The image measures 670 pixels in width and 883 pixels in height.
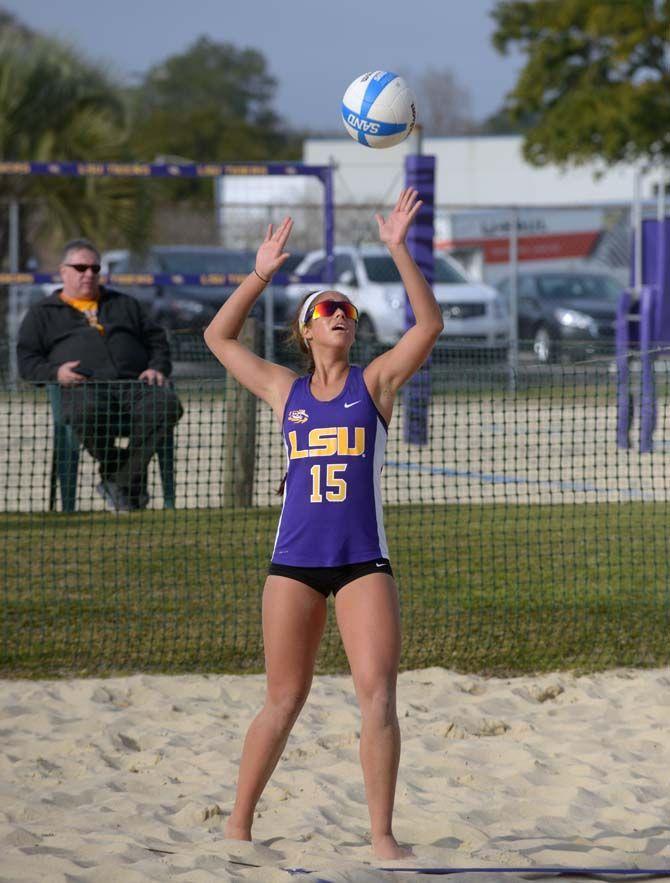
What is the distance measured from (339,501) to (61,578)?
445cm

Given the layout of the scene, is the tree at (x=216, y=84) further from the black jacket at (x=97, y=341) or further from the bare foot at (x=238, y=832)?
the bare foot at (x=238, y=832)

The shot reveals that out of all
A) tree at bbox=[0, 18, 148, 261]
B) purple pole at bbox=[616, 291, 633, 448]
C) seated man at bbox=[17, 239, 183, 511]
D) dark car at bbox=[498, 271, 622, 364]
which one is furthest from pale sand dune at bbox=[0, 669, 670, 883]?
dark car at bbox=[498, 271, 622, 364]

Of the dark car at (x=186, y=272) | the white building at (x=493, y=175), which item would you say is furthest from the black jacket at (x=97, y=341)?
the white building at (x=493, y=175)

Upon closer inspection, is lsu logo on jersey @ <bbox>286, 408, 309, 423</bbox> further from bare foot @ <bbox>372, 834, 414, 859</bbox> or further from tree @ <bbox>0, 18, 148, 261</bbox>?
tree @ <bbox>0, 18, 148, 261</bbox>

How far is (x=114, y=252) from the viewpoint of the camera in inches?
974

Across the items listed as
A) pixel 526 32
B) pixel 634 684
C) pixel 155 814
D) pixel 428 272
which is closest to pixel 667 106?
pixel 526 32

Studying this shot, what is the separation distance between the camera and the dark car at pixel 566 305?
78.1ft

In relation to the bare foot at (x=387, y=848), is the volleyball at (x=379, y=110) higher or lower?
higher

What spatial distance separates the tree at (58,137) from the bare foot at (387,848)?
18568 millimetres

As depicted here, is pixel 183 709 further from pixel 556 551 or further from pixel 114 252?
pixel 114 252

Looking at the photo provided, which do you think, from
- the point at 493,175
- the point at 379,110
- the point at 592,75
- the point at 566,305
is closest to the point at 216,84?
the point at 493,175

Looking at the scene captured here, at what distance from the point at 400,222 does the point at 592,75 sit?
2649cm

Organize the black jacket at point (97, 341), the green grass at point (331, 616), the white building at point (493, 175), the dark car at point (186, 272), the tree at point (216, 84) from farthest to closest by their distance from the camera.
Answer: the tree at point (216, 84), the white building at point (493, 175), the dark car at point (186, 272), the black jacket at point (97, 341), the green grass at point (331, 616)

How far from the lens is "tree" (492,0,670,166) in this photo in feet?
93.7
